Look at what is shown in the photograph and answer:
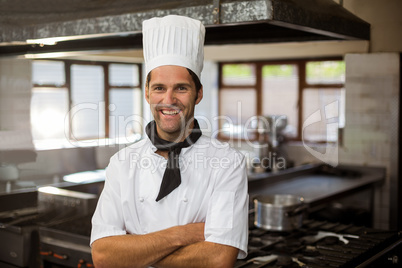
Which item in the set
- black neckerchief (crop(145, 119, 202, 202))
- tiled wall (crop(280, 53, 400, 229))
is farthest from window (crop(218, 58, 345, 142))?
black neckerchief (crop(145, 119, 202, 202))

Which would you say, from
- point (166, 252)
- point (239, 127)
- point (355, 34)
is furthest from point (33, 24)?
point (239, 127)

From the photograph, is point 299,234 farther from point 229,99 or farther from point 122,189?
point 229,99

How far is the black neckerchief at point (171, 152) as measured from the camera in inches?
66.5

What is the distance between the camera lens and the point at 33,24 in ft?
7.39

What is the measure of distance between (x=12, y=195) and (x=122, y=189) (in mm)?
1007

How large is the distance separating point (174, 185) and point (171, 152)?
12 cm

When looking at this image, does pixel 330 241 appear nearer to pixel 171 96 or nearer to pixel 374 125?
pixel 171 96

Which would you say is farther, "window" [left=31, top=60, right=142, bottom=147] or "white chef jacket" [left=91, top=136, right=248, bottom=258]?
"window" [left=31, top=60, right=142, bottom=147]

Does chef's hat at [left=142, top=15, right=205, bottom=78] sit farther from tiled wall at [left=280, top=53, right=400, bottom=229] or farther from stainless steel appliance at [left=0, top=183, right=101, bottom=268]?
tiled wall at [left=280, top=53, right=400, bottom=229]

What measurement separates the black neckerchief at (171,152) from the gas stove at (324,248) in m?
0.54

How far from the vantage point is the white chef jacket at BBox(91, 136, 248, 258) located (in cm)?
166

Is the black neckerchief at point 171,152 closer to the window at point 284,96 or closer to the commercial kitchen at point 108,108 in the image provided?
the commercial kitchen at point 108,108

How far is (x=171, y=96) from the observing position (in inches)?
63.7

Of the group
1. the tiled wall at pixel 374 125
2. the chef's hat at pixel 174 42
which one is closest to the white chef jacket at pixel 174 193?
the chef's hat at pixel 174 42
